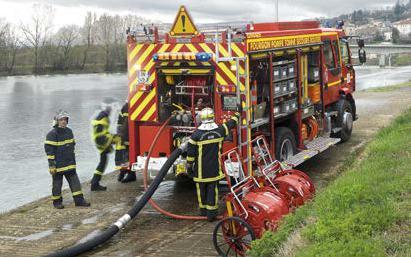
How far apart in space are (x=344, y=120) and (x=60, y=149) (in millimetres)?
6524

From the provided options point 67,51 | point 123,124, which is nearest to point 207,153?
point 123,124

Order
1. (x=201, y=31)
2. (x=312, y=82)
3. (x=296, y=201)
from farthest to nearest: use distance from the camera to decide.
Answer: (x=312, y=82) < (x=201, y=31) < (x=296, y=201)

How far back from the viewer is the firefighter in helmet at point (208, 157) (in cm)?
700

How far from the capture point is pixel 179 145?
8.19m

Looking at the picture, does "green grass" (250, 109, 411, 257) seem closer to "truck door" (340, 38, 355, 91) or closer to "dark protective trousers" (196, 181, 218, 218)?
"dark protective trousers" (196, 181, 218, 218)

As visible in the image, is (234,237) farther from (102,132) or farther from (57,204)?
(102,132)

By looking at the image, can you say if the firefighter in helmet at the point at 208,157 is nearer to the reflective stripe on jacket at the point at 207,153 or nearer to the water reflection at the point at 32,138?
the reflective stripe on jacket at the point at 207,153

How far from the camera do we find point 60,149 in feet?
26.3

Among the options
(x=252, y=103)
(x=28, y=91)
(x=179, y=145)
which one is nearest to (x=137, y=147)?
(x=179, y=145)

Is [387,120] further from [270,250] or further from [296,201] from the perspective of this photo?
[270,250]

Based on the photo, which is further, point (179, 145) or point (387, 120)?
point (387, 120)

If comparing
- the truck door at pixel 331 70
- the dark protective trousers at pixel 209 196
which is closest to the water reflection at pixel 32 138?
the dark protective trousers at pixel 209 196

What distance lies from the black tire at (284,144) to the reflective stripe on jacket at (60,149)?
3.12m

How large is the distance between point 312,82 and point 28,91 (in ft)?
102
